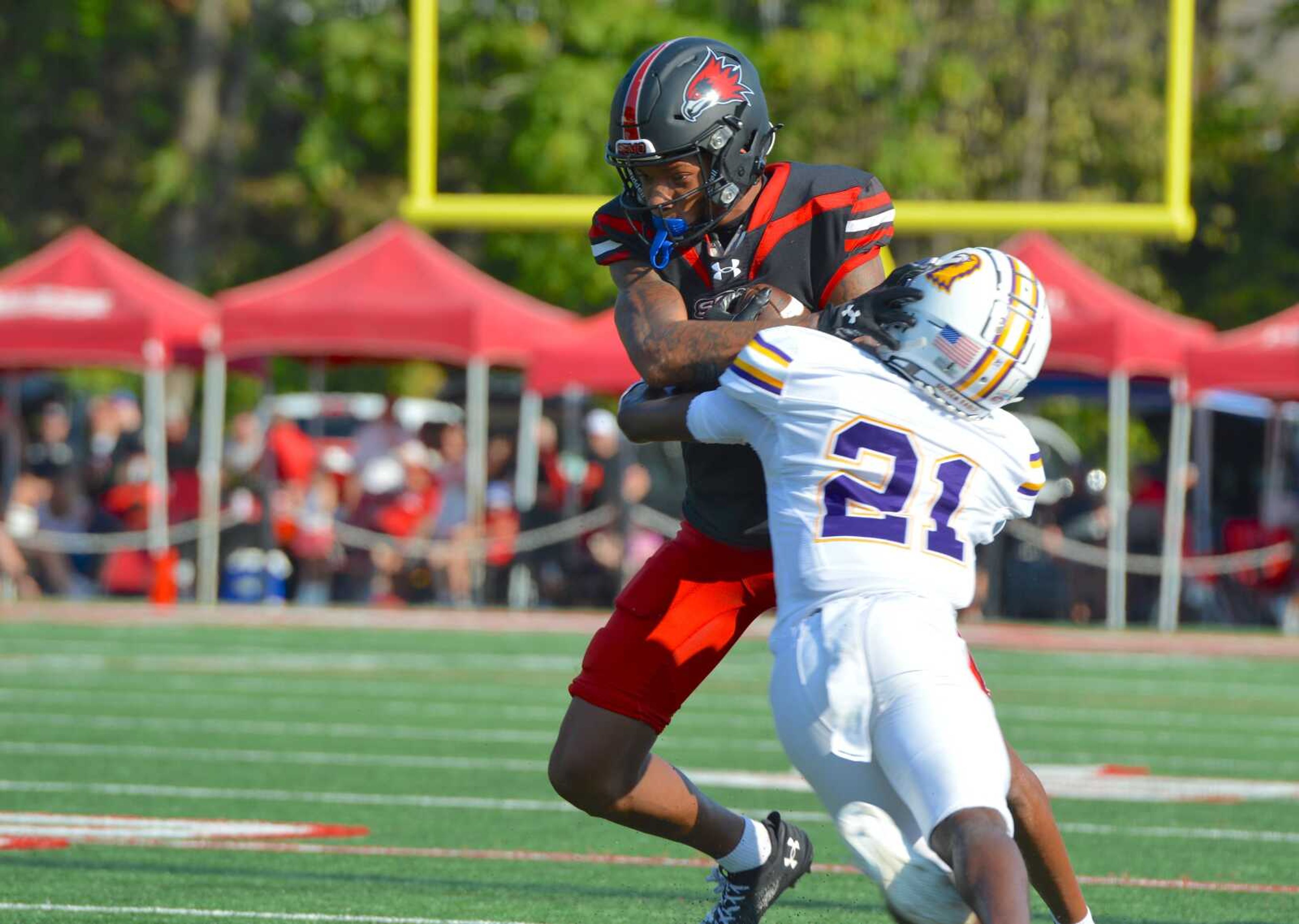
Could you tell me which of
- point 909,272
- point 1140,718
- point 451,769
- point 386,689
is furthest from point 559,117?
point 909,272

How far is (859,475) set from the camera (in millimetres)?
3846

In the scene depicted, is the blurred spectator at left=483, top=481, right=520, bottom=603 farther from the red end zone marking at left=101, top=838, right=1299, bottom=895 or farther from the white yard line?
the red end zone marking at left=101, top=838, right=1299, bottom=895

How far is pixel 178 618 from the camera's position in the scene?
1614cm

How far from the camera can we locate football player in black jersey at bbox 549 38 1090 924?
4.55m

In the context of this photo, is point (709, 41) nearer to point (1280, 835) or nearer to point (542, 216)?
point (1280, 835)

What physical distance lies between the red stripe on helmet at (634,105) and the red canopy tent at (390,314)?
12.9 m

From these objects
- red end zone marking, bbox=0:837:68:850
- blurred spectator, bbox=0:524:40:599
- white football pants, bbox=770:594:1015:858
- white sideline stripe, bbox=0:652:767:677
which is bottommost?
blurred spectator, bbox=0:524:40:599

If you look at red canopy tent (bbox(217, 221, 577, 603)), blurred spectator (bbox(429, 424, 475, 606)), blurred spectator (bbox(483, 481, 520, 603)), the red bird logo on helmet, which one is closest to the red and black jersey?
the red bird logo on helmet

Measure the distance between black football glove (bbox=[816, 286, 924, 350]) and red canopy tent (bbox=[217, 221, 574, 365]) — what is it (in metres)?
13.5

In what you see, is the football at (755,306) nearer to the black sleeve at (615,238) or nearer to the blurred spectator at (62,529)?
the black sleeve at (615,238)

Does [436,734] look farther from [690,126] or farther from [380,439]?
[380,439]

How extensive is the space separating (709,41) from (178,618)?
39.7 ft

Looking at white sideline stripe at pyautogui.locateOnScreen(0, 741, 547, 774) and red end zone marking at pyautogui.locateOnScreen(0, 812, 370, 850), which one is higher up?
red end zone marking at pyautogui.locateOnScreen(0, 812, 370, 850)

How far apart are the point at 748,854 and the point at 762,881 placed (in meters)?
0.07
